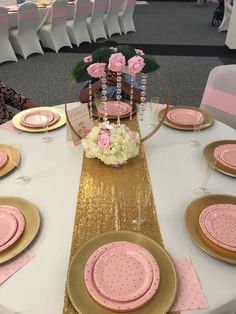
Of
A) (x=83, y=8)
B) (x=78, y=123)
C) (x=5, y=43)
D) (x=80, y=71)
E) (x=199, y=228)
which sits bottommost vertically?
(x=5, y=43)

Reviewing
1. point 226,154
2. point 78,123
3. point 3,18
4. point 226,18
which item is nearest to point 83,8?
point 3,18

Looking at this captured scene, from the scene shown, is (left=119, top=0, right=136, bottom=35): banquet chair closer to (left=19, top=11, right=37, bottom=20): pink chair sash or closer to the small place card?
(left=19, top=11, right=37, bottom=20): pink chair sash

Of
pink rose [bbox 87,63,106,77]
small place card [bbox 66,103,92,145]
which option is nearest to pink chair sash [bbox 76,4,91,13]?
small place card [bbox 66,103,92,145]

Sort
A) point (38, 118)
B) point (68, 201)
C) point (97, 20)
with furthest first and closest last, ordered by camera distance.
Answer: point (97, 20) → point (38, 118) → point (68, 201)

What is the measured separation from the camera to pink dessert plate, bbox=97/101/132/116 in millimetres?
1688

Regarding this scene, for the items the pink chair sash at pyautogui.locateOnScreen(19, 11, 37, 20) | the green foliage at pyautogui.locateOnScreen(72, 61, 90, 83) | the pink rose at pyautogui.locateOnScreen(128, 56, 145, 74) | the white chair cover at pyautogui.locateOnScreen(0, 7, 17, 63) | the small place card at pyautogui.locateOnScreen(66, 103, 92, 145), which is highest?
the pink rose at pyautogui.locateOnScreen(128, 56, 145, 74)

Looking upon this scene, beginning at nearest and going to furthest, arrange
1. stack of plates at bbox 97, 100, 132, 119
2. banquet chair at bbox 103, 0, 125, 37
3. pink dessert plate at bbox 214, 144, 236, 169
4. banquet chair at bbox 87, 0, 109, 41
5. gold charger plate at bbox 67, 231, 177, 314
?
gold charger plate at bbox 67, 231, 177, 314 < pink dessert plate at bbox 214, 144, 236, 169 < stack of plates at bbox 97, 100, 132, 119 < banquet chair at bbox 87, 0, 109, 41 < banquet chair at bbox 103, 0, 125, 37

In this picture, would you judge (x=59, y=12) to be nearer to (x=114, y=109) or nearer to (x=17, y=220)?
(x=114, y=109)

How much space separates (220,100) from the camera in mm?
1895

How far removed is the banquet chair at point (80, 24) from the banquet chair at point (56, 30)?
0.17m

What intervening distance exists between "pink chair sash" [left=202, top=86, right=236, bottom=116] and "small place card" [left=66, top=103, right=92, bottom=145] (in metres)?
0.89

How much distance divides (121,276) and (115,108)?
1.11 meters

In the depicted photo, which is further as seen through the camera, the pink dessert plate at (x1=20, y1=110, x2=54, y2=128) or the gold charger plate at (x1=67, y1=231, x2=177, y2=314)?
the pink dessert plate at (x1=20, y1=110, x2=54, y2=128)

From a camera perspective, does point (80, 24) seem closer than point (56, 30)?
No
